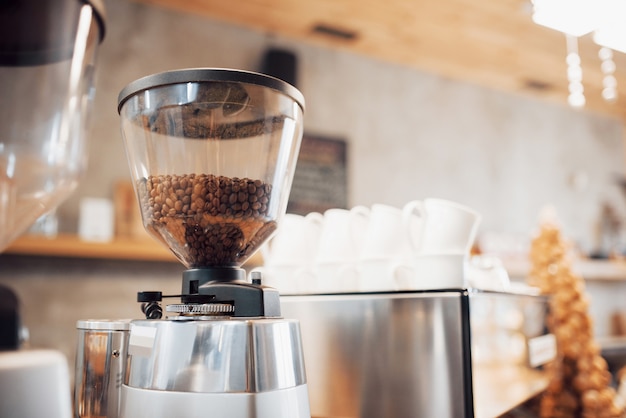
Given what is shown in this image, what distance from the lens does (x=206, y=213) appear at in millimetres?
685

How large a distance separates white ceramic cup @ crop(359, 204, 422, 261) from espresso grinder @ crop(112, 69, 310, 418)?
0.23m

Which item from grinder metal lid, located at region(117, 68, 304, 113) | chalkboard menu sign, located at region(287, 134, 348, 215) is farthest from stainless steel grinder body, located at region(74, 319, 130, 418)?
chalkboard menu sign, located at region(287, 134, 348, 215)

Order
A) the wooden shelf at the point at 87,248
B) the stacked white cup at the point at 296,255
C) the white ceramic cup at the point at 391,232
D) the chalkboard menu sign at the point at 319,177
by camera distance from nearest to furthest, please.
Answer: the white ceramic cup at the point at 391,232, the stacked white cup at the point at 296,255, the wooden shelf at the point at 87,248, the chalkboard menu sign at the point at 319,177

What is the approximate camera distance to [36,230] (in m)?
2.33

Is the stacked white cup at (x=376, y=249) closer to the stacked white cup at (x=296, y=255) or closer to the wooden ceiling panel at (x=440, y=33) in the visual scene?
the stacked white cup at (x=296, y=255)

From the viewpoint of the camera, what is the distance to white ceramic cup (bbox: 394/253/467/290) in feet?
2.84

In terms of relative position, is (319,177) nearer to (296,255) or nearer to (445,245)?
(296,255)

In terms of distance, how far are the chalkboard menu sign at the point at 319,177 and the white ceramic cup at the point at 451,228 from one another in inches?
85.2

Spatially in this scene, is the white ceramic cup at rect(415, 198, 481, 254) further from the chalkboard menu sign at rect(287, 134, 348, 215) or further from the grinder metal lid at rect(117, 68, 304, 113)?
the chalkboard menu sign at rect(287, 134, 348, 215)

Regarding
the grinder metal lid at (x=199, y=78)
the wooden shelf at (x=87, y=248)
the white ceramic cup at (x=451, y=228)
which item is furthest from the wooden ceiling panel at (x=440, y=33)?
the grinder metal lid at (x=199, y=78)

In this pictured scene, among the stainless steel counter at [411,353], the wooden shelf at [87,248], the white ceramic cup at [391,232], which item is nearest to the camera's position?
the stainless steel counter at [411,353]

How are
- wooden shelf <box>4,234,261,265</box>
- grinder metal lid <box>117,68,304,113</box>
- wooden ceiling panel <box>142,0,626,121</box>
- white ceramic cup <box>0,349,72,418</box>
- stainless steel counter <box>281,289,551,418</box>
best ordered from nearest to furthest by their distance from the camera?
white ceramic cup <box>0,349,72,418</box> < grinder metal lid <box>117,68,304,113</box> < stainless steel counter <box>281,289,551,418</box> < wooden shelf <box>4,234,261,265</box> < wooden ceiling panel <box>142,0,626,121</box>

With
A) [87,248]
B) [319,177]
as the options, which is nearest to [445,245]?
[87,248]

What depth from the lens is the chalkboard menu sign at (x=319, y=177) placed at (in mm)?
3086
